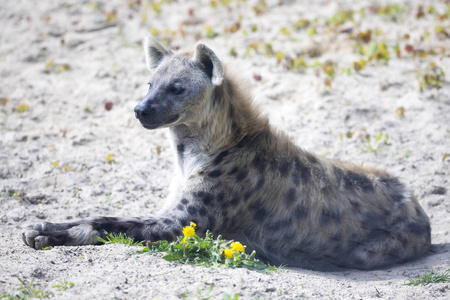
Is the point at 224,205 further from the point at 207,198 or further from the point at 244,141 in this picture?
the point at 244,141

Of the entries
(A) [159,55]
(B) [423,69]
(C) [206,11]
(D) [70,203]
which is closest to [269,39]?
(C) [206,11]

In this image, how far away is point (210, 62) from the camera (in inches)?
191

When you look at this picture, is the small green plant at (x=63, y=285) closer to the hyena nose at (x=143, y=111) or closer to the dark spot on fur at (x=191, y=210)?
the dark spot on fur at (x=191, y=210)

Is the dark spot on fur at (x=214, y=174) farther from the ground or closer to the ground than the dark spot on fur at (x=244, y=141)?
closer to the ground

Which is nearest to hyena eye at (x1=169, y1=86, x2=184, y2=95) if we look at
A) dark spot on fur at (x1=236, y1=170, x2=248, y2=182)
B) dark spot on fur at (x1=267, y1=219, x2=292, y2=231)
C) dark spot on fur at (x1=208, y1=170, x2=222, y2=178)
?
dark spot on fur at (x1=208, y1=170, x2=222, y2=178)

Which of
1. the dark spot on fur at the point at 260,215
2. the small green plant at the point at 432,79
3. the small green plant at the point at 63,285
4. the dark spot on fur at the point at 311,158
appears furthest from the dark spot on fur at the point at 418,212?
the small green plant at the point at 63,285

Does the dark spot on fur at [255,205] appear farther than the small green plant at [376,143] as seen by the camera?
No

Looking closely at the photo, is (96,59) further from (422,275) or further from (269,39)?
(422,275)

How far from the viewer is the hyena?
4.66 m

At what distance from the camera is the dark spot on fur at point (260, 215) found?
4715 millimetres

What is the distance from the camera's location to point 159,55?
533 centimetres

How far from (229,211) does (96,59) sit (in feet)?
16.1

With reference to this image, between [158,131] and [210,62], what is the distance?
98.4 inches

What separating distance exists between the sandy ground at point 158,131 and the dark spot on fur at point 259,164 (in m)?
0.88
